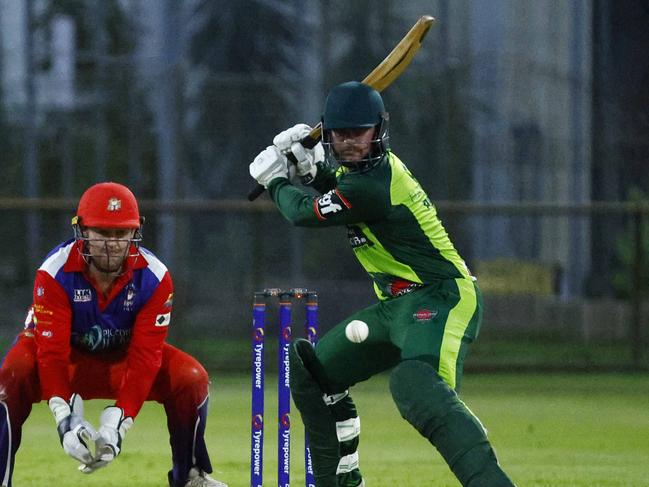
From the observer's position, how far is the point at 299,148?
6.23 metres

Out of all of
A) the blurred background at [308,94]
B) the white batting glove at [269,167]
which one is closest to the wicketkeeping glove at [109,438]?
the white batting glove at [269,167]

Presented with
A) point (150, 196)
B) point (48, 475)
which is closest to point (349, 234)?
point (48, 475)

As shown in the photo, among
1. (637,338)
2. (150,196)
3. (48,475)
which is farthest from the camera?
(150,196)

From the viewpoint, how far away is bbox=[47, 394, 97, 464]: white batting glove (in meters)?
5.88

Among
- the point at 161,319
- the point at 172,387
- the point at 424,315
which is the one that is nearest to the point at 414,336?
the point at 424,315

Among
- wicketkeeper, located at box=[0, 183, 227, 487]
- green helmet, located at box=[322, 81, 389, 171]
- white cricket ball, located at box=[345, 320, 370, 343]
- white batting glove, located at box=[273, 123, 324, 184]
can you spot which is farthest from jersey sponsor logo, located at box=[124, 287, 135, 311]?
green helmet, located at box=[322, 81, 389, 171]

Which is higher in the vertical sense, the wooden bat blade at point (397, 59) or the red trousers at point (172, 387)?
the wooden bat blade at point (397, 59)

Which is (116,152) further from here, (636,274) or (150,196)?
(636,274)

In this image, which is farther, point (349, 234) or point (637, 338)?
point (637, 338)

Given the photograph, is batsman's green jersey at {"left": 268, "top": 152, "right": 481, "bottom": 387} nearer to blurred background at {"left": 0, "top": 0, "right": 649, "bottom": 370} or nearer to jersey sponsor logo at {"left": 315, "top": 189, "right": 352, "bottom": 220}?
jersey sponsor logo at {"left": 315, "top": 189, "right": 352, "bottom": 220}

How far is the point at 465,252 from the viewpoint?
1359cm

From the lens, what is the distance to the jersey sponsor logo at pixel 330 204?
583 centimetres

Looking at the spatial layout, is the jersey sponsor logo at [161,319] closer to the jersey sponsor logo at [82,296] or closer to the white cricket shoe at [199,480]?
the jersey sponsor logo at [82,296]

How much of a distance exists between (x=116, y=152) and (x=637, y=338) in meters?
Result: 5.37
